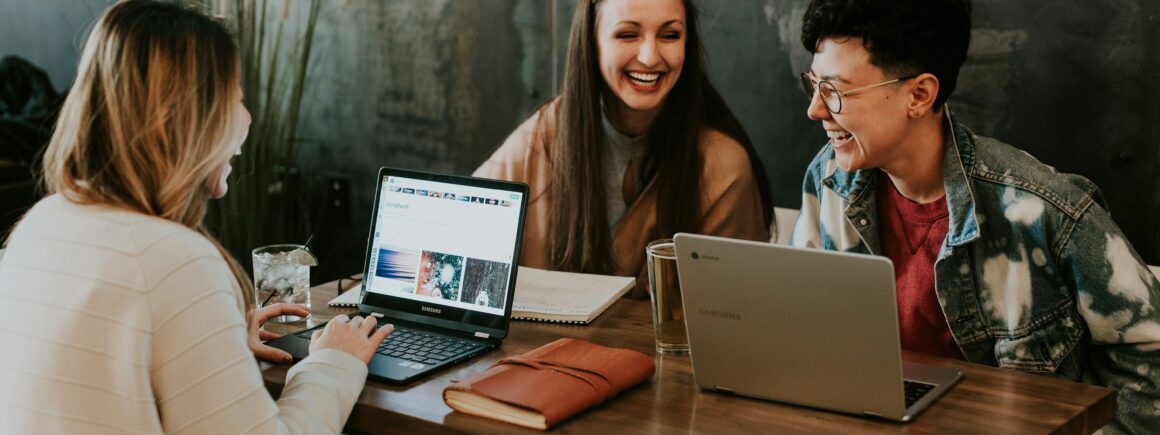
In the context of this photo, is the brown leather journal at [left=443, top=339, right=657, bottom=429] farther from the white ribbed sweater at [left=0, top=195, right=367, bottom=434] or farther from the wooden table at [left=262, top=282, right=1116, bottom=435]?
the white ribbed sweater at [left=0, top=195, right=367, bottom=434]

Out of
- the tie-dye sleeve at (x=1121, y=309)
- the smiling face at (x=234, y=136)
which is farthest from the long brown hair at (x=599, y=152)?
the smiling face at (x=234, y=136)

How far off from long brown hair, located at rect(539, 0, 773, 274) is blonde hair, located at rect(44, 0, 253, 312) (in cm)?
111

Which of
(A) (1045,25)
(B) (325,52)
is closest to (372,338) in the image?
(A) (1045,25)

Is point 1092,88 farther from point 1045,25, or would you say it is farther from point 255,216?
point 255,216

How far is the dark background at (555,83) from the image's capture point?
8.45 ft

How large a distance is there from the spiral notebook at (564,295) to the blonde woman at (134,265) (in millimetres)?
565

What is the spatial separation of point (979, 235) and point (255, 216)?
2406mm

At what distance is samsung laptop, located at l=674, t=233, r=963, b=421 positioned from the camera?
1.34m

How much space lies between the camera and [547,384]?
4.75 feet

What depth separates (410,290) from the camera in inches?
72.1

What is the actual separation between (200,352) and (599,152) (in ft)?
4.17

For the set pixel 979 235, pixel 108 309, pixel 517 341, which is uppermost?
pixel 979 235

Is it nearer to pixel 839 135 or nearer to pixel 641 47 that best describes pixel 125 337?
pixel 839 135

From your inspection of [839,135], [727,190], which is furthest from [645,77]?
[839,135]
